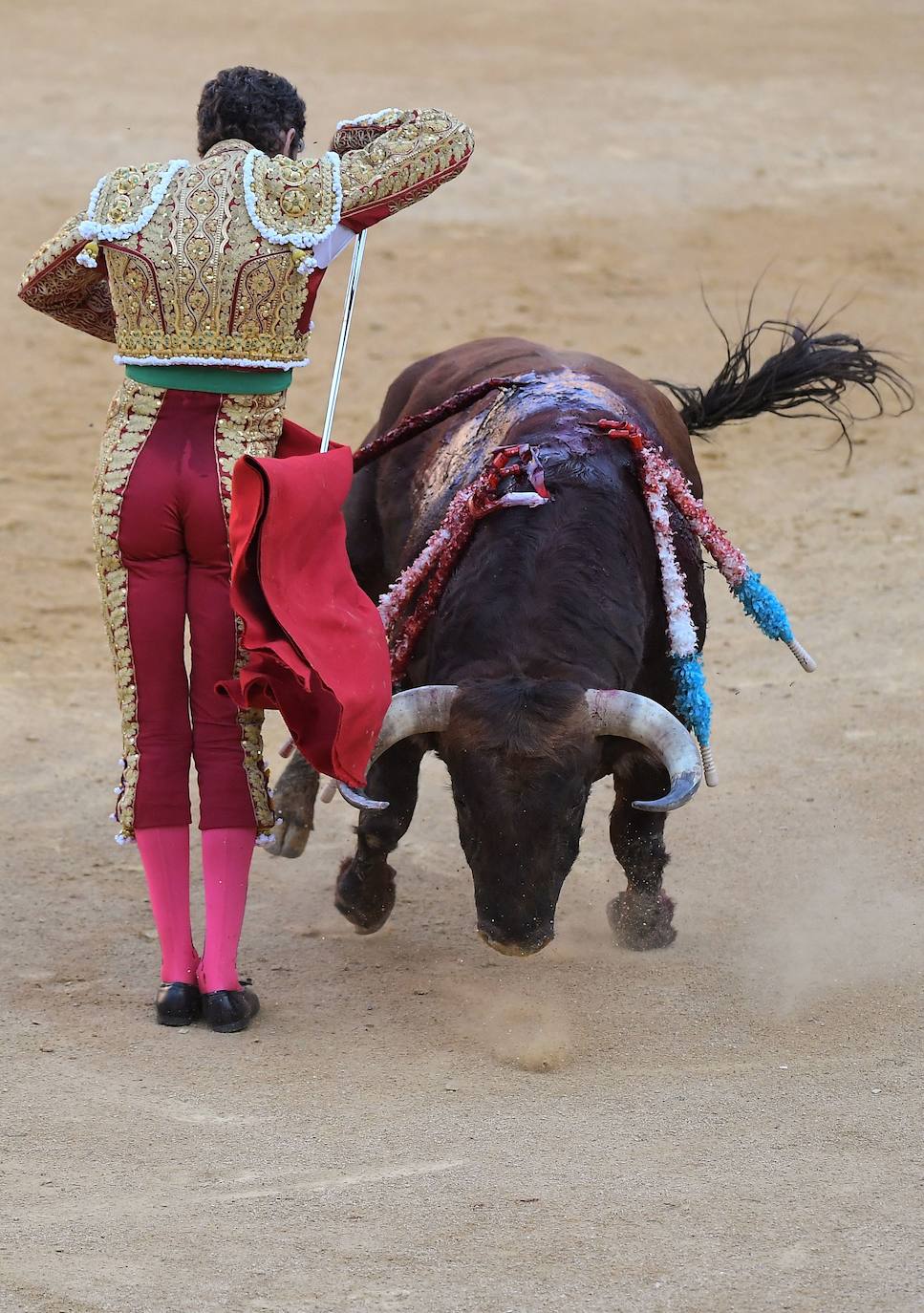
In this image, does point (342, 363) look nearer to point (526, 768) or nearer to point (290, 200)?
point (290, 200)

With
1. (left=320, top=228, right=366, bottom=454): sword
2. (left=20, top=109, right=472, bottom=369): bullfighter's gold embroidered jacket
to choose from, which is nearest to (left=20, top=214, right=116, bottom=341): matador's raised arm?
(left=20, top=109, right=472, bottom=369): bullfighter's gold embroidered jacket

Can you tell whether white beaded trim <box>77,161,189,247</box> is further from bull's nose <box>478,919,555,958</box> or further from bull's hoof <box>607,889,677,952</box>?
bull's hoof <box>607,889,677,952</box>

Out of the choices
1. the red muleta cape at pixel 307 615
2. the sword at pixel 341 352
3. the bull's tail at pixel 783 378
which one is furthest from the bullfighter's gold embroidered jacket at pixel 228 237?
the bull's tail at pixel 783 378

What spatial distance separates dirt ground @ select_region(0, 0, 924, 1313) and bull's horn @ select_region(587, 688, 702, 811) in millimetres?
650

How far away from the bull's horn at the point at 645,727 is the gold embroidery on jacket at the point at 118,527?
0.97 metres

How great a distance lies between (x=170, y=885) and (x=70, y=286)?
4.20 feet

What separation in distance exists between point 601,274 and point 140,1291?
8.90 meters

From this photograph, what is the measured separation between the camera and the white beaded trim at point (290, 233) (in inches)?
142

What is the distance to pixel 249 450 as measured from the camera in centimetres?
375

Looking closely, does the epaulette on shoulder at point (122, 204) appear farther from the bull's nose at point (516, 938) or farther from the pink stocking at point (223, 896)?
the bull's nose at point (516, 938)

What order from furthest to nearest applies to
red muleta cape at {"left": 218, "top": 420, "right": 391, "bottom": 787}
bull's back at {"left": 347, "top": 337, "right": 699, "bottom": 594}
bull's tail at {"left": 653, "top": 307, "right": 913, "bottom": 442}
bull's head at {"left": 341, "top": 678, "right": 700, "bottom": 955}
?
bull's tail at {"left": 653, "top": 307, "right": 913, "bottom": 442} < bull's back at {"left": 347, "top": 337, "right": 699, "bottom": 594} < bull's head at {"left": 341, "top": 678, "right": 700, "bottom": 955} < red muleta cape at {"left": 218, "top": 420, "right": 391, "bottom": 787}

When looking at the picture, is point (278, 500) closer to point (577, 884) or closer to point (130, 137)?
point (577, 884)

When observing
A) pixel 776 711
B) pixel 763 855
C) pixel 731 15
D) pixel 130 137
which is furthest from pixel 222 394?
pixel 731 15

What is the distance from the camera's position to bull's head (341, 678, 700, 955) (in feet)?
11.9
